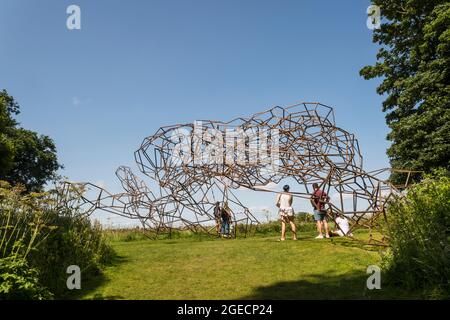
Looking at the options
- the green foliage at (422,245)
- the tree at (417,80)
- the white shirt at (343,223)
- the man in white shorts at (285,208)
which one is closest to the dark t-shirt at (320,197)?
the man in white shorts at (285,208)

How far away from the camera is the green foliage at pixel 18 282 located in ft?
17.6

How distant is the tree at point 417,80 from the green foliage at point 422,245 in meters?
9.71

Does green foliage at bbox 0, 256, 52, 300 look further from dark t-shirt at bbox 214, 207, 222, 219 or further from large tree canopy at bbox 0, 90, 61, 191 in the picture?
large tree canopy at bbox 0, 90, 61, 191

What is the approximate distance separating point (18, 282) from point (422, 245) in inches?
257

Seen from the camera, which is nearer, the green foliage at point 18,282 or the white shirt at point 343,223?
the green foliage at point 18,282

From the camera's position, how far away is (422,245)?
668 cm

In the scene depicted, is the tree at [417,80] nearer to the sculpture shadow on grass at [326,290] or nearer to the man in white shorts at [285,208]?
the man in white shorts at [285,208]

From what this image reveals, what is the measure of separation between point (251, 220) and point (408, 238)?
779 cm

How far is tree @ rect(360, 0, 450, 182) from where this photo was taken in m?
17.3

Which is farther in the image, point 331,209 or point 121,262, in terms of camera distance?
point 331,209

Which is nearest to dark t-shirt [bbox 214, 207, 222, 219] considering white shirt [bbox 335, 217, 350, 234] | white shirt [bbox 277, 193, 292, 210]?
white shirt [bbox 277, 193, 292, 210]

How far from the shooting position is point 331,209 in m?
11.7

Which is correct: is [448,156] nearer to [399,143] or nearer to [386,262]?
[399,143]
